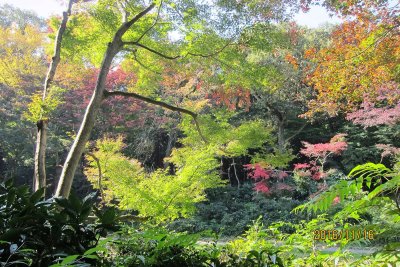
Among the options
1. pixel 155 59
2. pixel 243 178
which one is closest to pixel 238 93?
pixel 243 178

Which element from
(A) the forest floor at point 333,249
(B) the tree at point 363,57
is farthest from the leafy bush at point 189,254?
(B) the tree at point 363,57

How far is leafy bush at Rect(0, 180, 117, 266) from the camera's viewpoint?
92 centimetres

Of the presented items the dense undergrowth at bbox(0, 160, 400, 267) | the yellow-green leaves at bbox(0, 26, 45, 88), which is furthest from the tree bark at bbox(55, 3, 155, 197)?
the yellow-green leaves at bbox(0, 26, 45, 88)

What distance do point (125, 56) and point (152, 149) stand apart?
710cm

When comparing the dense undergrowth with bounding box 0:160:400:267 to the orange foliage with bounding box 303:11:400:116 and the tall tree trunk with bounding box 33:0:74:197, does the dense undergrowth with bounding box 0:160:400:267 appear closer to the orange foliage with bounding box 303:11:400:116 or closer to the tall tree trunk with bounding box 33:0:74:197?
the tall tree trunk with bounding box 33:0:74:197

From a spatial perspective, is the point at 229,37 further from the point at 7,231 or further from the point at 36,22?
the point at 36,22

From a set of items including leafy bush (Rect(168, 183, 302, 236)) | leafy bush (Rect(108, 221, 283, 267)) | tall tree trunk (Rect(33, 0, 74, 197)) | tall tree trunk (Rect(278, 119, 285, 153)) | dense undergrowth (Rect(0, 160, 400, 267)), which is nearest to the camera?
dense undergrowth (Rect(0, 160, 400, 267))

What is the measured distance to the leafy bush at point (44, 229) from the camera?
0.92 meters

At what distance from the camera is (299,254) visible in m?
1.64

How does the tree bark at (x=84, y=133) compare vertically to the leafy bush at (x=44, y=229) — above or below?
above

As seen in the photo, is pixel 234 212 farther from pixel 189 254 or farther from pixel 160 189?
pixel 189 254

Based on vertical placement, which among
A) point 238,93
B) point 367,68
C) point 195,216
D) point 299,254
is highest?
point 238,93

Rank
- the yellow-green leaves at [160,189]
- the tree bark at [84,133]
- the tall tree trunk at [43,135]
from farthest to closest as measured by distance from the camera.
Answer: the yellow-green leaves at [160,189], the tall tree trunk at [43,135], the tree bark at [84,133]

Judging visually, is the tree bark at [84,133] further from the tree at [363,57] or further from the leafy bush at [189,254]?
the tree at [363,57]
